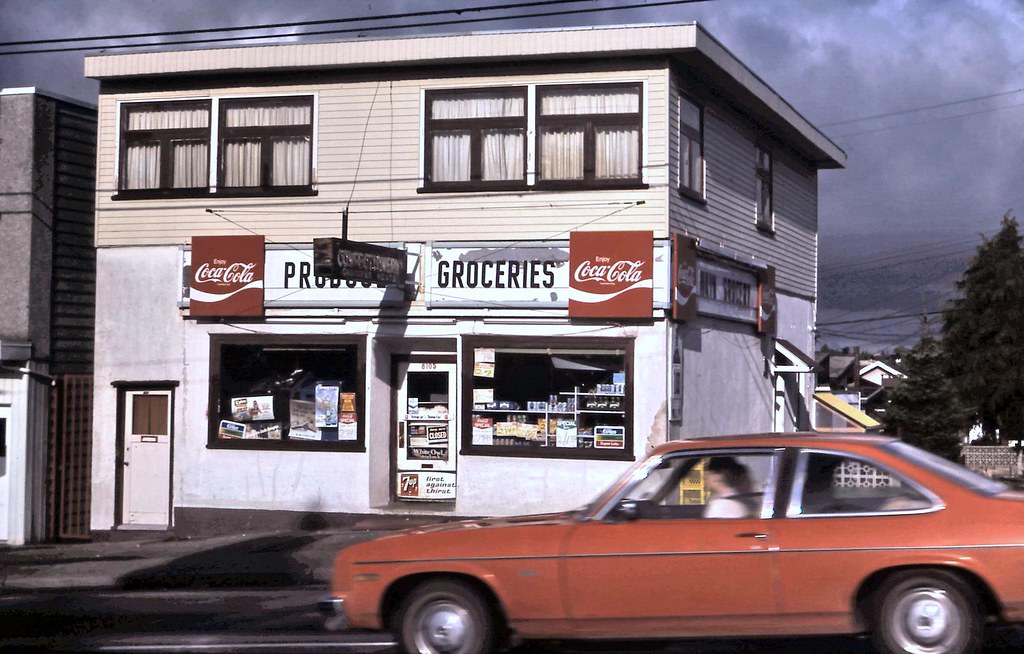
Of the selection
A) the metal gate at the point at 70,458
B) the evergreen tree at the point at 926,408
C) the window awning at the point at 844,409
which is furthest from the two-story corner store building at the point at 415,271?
the evergreen tree at the point at 926,408

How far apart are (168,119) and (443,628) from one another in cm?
1288

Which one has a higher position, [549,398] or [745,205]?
[745,205]

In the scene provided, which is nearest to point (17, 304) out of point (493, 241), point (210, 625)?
point (493, 241)

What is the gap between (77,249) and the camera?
19.3 metres

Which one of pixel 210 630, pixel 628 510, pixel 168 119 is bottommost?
pixel 210 630

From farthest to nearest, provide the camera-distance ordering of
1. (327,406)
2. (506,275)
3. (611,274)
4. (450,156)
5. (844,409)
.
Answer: (844,409) < (327,406) < (450,156) < (506,275) < (611,274)

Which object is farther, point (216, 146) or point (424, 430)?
point (216, 146)

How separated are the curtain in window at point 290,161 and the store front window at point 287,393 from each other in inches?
92.7

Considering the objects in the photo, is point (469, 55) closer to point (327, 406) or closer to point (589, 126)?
point (589, 126)

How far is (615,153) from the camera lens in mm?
17000

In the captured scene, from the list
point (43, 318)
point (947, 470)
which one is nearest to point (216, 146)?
point (43, 318)

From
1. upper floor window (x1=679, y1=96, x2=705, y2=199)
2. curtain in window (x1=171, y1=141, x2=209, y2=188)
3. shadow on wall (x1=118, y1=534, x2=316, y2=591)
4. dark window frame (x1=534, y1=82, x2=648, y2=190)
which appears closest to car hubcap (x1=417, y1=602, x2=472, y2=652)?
shadow on wall (x1=118, y1=534, x2=316, y2=591)

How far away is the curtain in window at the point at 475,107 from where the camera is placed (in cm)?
1731

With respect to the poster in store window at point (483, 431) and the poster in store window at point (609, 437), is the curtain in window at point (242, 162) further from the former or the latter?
the poster in store window at point (609, 437)
